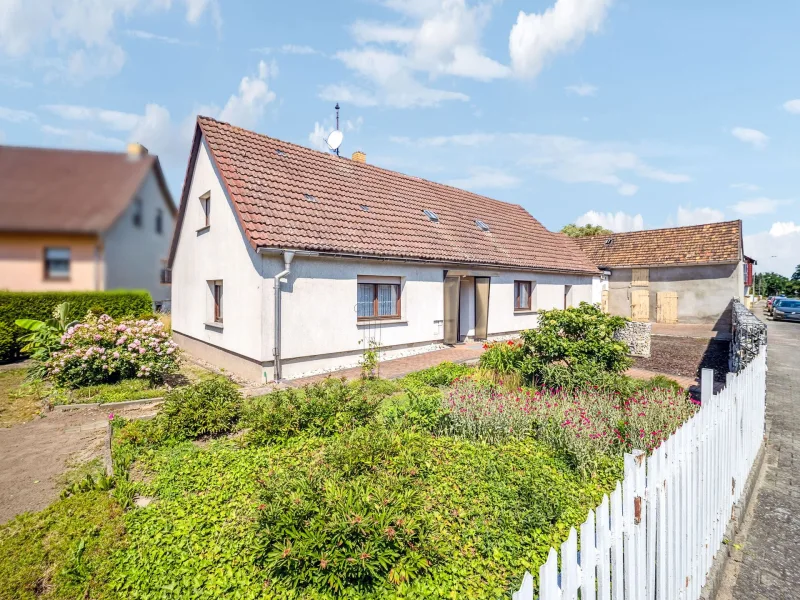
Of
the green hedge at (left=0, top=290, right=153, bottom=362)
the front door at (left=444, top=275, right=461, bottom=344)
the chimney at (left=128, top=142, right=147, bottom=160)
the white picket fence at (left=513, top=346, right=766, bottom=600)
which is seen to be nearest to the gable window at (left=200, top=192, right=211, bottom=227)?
the green hedge at (left=0, top=290, right=153, bottom=362)

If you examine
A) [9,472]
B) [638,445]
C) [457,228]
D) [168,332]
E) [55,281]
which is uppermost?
[457,228]

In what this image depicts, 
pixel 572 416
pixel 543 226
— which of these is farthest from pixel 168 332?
pixel 543 226

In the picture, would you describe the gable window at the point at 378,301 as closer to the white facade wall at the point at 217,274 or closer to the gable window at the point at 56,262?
the white facade wall at the point at 217,274

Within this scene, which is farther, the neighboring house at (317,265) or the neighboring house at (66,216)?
the neighboring house at (317,265)

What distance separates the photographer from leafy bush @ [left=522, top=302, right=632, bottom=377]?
27.1 feet

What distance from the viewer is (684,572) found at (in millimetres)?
3184

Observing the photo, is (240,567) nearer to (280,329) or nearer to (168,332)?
(280,329)

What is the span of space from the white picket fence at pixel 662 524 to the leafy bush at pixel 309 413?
359cm

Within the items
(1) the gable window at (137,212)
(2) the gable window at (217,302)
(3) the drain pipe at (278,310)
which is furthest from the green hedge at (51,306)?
(2) the gable window at (217,302)

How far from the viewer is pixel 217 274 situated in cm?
1208

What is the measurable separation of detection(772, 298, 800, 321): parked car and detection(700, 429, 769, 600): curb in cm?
3371

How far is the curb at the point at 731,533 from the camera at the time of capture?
343 centimetres

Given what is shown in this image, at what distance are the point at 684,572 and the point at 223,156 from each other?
511 inches

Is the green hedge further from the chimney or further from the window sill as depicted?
the window sill
